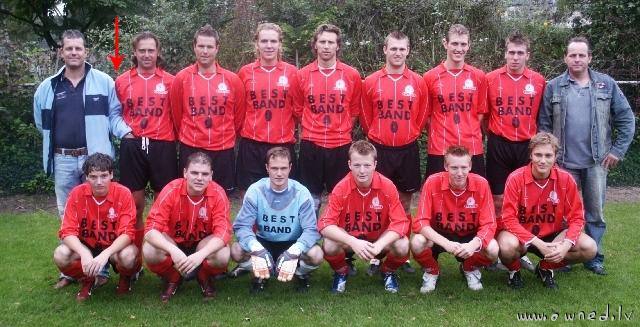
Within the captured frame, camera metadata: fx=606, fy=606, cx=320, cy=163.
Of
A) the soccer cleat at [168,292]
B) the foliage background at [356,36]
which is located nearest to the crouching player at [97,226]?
the soccer cleat at [168,292]

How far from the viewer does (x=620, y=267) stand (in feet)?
17.2

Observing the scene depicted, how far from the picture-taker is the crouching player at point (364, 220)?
4543mm

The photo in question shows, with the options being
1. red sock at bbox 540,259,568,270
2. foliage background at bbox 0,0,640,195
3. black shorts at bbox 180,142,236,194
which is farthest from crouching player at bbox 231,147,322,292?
foliage background at bbox 0,0,640,195

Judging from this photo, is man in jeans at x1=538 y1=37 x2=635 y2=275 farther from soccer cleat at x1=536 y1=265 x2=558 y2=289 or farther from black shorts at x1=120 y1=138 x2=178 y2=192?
black shorts at x1=120 y1=138 x2=178 y2=192

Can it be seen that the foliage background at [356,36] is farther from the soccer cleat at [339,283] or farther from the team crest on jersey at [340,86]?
the soccer cleat at [339,283]

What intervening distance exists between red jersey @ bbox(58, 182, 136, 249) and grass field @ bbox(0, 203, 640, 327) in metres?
0.47

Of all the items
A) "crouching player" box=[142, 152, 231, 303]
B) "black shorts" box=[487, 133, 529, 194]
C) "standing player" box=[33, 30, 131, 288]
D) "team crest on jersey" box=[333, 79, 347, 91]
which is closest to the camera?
"crouching player" box=[142, 152, 231, 303]

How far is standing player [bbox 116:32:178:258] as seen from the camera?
508 cm

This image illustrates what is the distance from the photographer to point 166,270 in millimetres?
4535

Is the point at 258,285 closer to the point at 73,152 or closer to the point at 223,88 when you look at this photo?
the point at 223,88

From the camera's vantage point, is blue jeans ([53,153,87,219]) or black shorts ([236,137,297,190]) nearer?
blue jeans ([53,153,87,219])

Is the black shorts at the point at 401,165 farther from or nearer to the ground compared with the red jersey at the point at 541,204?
farther from the ground

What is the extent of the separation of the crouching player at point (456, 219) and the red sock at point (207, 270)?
58.6 inches

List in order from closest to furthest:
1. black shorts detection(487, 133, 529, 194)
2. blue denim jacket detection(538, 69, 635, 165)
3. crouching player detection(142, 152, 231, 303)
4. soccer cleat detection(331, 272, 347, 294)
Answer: crouching player detection(142, 152, 231, 303) < soccer cleat detection(331, 272, 347, 294) < blue denim jacket detection(538, 69, 635, 165) < black shorts detection(487, 133, 529, 194)
